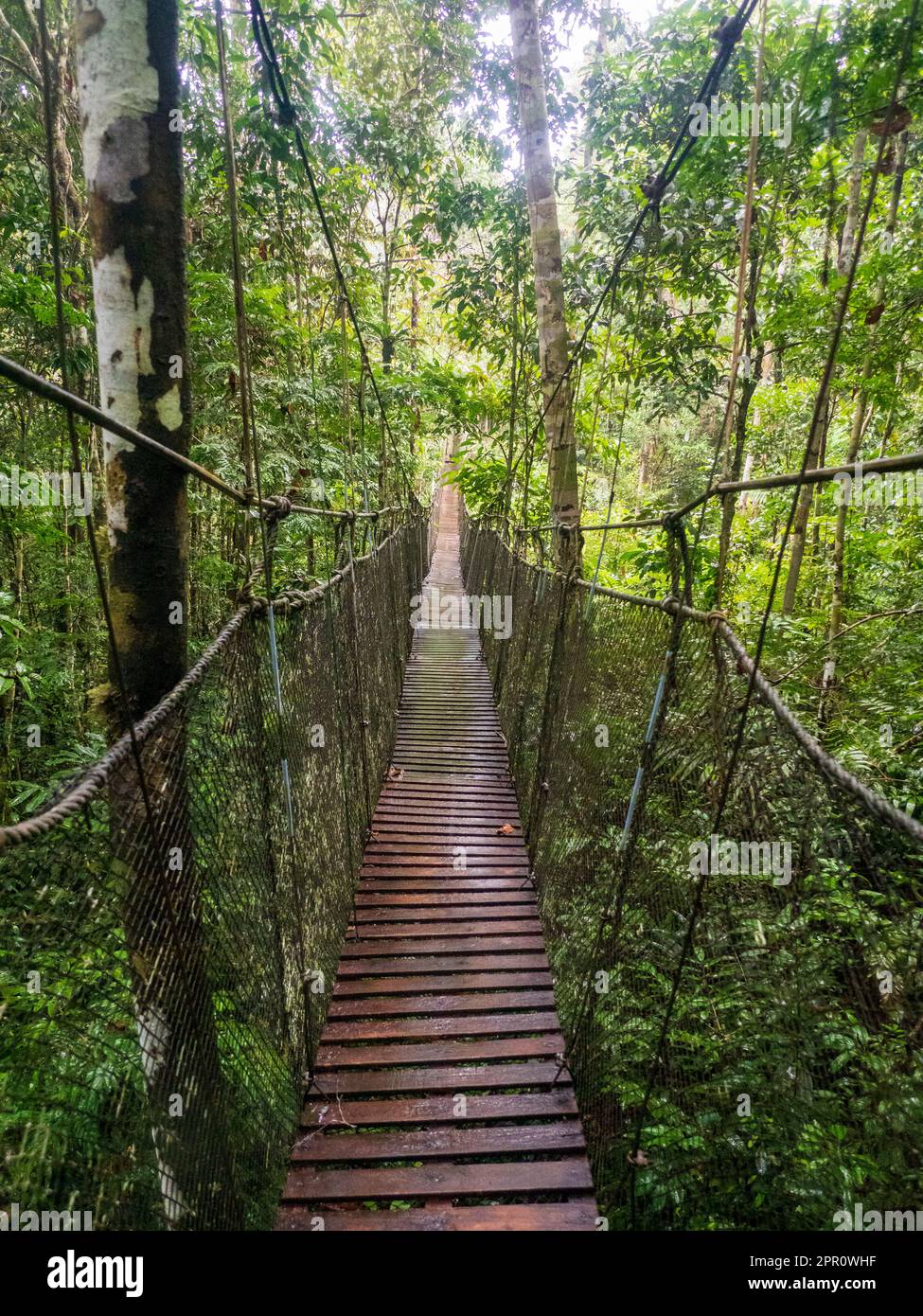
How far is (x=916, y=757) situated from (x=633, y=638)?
143 cm

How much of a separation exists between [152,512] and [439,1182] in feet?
6.27

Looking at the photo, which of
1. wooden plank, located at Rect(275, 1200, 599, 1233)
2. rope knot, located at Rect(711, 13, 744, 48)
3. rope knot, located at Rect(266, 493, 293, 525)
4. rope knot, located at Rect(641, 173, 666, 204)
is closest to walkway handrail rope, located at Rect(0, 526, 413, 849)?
rope knot, located at Rect(266, 493, 293, 525)

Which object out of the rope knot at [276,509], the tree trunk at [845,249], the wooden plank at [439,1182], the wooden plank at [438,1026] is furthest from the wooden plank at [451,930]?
the tree trunk at [845,249]

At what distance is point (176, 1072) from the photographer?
112 cm

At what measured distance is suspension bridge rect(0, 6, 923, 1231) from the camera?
3.12 ft

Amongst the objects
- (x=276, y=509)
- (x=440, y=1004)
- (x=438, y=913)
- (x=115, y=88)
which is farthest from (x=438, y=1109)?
(x=115, y=88)

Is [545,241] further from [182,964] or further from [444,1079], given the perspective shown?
[444,1079]

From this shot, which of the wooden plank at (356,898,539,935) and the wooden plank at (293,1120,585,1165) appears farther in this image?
the wooden plank at (356,898,539,935)

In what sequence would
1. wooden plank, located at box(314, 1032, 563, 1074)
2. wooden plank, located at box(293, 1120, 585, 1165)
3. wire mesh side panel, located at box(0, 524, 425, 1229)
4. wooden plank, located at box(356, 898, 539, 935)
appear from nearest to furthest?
wire mesh side panel, located at box(0, 524, 425, 1229)
wooden plank, located at box(293, 1120, 585, 1165)
wooden plank, located at box(314, 1032, 563, 1074)
wooden plank, located at box(356, 898, 539, 935)

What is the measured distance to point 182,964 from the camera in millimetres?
1153

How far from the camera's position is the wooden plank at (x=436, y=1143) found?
180cm

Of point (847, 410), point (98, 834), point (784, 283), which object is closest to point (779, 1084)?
point (98, 834)

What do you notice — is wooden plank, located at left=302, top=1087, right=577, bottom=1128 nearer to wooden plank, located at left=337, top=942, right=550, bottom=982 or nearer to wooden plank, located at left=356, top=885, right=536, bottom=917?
wooden plank, located at left=337, top=942, right=550, bottom=982
